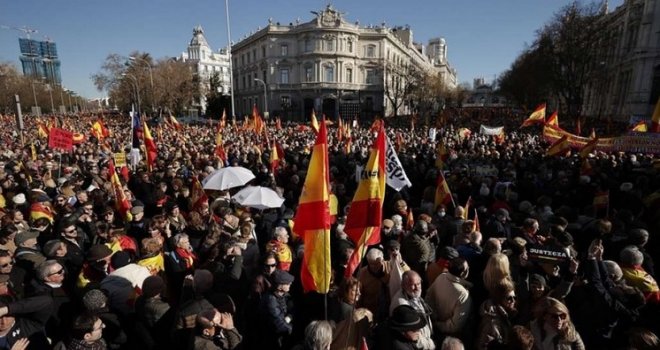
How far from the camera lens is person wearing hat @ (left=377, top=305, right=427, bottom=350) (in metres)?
2.61

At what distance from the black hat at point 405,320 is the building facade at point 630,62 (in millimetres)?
42276

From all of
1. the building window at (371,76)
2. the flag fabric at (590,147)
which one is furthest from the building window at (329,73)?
the flag fabric at (590,147)

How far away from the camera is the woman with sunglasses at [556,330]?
2.77 m

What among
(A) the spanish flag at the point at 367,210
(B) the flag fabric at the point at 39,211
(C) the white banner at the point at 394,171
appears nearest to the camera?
(A) the spanish flag at the point at 367,210

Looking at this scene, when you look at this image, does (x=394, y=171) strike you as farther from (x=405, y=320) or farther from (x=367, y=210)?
(x=405, y=320)

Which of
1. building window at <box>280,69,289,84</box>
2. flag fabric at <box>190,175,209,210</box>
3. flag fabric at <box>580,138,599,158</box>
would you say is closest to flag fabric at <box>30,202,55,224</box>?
flag fabric at <box>190,175,209,210</box>

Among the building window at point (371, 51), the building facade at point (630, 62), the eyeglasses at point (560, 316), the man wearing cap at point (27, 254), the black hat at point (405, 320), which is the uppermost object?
the building window at point (371, 51)

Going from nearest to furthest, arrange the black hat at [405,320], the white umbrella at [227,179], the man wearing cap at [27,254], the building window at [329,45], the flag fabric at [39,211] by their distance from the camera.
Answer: the black hat at [405,320] → the man wearing cap at [27,254] → the flag fabric at [39,211] → the white umbrella at [227,179] → the building window at [329,45]

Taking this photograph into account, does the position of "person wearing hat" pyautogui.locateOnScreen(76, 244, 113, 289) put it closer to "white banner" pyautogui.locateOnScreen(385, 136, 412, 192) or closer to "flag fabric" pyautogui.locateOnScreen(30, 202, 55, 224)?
"flag fabric" pyautogui.locateOnScreen(30, 202, 55, 224)

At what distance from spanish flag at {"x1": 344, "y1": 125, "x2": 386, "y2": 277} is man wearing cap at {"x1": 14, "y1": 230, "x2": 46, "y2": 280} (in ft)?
10.2

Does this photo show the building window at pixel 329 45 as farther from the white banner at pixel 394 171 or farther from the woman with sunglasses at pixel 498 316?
the woman with sunglasses at pixel 498 316

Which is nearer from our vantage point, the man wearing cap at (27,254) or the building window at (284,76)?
the man wearing cap at (27,254)

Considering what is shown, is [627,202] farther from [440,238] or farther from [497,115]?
[497,115]

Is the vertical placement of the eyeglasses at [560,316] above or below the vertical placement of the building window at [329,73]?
below
